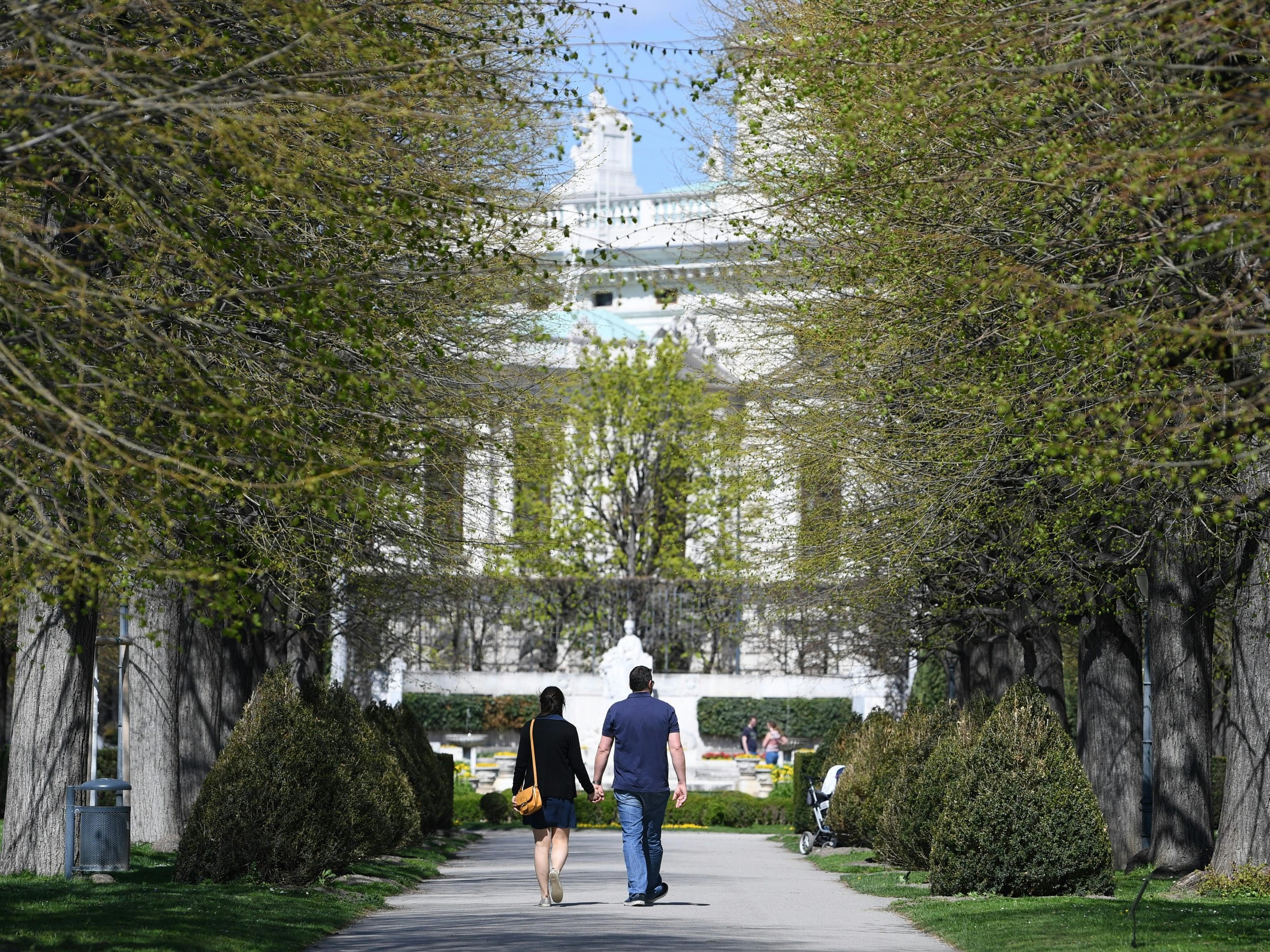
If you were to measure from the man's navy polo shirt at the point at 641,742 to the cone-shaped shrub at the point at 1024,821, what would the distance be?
9.56ft

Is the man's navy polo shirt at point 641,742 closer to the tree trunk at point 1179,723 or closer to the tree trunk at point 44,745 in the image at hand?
the tree trunk at point 44,745

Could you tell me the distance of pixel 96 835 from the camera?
17156 mm

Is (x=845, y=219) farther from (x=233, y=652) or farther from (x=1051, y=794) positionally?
(x=233, y=652)

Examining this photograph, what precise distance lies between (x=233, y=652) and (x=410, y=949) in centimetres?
1437

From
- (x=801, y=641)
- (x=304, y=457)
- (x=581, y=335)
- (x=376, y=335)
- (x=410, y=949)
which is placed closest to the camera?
(x=304, y=457)

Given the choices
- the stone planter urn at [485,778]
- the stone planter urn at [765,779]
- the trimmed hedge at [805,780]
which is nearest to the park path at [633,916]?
the trimmed hedge at [805,780]

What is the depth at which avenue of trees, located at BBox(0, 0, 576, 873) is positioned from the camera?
9.48 m

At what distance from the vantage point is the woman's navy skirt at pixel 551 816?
52.2 ft

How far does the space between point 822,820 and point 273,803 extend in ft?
36.4

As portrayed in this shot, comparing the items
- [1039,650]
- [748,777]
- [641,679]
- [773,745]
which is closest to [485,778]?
[748,777]

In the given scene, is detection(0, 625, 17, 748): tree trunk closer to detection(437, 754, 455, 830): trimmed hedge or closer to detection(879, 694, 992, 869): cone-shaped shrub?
detection(437, 754, 455, 830): trimmed hedge

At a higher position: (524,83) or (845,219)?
(524,83)

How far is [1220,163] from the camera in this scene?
9992mm

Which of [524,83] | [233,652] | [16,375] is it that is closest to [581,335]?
[233,652]
